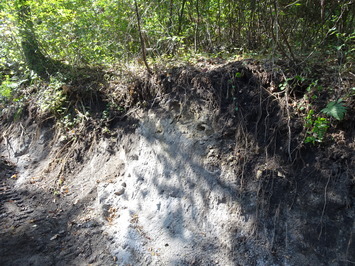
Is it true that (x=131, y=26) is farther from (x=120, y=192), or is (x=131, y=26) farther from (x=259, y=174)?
(x=259, y=174)

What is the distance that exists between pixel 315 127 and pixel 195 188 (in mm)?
1788

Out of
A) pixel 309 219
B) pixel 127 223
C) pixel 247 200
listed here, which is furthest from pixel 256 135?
pixel 127 223

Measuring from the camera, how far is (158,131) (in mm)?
4945

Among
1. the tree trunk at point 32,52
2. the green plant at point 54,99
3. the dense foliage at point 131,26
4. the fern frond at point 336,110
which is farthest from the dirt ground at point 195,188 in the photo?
the tree trunk at point 32,52

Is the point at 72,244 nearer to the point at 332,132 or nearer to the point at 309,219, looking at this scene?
the point at 309,219

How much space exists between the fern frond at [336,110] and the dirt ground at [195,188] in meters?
0.28

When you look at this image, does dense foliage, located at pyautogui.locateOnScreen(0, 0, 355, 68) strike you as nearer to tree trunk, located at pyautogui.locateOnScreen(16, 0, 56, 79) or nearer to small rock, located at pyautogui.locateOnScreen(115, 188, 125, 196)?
tree trunk, located at pyautogui.locateOnScreen(16, 0, 56, 79)

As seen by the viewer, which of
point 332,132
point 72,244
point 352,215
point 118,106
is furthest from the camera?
point 118,106

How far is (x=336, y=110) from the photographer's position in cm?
313

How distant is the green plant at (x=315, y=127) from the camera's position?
3.34 m

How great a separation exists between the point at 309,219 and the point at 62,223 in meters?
3.71

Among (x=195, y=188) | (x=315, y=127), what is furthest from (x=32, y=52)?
(x=315, y=127)

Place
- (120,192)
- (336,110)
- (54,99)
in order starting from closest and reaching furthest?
(336,110) < (120,192) < (54,99)

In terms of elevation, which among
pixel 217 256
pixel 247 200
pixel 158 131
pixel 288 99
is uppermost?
pixel 288 99
